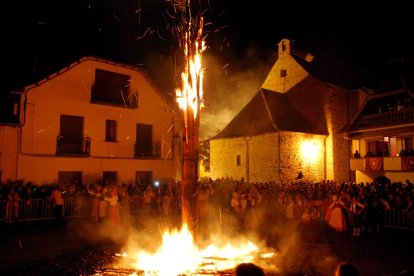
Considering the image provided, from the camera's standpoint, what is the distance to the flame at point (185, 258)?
7867 mm

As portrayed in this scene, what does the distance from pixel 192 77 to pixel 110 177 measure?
15.3 m

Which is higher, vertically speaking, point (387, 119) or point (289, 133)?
point (387, 119)

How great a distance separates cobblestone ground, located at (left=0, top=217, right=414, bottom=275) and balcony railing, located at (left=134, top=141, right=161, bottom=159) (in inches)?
389

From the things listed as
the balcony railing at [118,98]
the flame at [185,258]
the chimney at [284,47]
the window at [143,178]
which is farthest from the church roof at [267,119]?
the flame at [185,258]

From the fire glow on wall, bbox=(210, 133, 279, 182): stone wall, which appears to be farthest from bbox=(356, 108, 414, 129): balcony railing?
bbox=(210, 133, 279, 182): stone wall

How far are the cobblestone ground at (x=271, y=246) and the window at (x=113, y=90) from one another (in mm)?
10160

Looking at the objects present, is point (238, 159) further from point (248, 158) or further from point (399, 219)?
point (399, 219)

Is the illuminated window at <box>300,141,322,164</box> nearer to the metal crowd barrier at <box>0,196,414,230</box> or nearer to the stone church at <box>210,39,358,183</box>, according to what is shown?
the stone church at <box>210,39,358,183</box>

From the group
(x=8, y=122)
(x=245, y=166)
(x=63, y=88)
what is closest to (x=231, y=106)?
(x=245, y=166)

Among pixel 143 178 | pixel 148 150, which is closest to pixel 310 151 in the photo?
pixel 148 150

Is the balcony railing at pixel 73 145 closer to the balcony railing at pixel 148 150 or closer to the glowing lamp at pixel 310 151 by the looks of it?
the balcony railing at pixel 148 150

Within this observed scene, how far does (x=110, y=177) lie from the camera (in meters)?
21.5

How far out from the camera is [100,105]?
2130 cm

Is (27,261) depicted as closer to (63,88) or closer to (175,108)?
(63,88)
